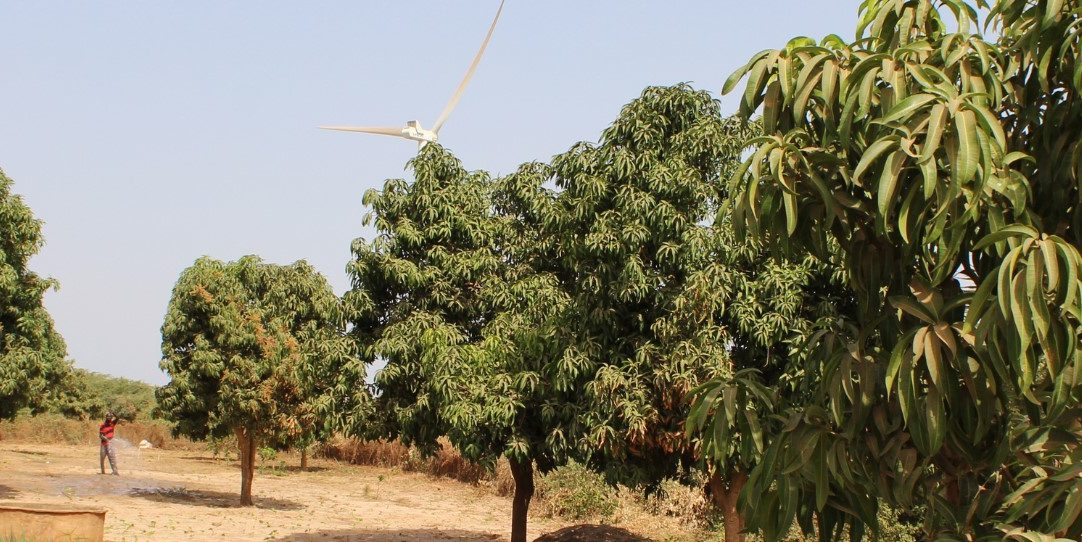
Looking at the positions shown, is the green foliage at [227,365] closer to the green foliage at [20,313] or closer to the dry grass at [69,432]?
the green foliage at [20,313]

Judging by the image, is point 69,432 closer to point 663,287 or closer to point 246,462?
point 246,462

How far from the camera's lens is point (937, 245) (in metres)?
6.28

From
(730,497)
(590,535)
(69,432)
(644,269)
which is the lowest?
(590,535)

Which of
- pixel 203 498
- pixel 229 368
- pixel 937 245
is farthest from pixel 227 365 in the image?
pixel 937 245

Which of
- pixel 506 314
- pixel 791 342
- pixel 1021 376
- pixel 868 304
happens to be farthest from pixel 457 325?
pixel 1021 376

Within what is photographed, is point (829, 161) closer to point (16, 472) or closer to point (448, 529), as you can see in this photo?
point (448, 529)

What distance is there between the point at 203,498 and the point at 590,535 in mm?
14784

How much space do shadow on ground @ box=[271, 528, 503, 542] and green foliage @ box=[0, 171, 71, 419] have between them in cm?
693

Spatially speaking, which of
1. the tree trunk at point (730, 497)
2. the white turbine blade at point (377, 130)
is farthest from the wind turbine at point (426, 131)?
the tree trunk at point (730, 497)

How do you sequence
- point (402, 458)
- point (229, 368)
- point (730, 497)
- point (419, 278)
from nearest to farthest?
point (730, 497)
point (419, 278)
point (229, 368)
point (402, 458)

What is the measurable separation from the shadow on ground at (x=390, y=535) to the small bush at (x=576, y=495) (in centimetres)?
311

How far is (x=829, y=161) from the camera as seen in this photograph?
6.16m

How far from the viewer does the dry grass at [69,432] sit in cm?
5025

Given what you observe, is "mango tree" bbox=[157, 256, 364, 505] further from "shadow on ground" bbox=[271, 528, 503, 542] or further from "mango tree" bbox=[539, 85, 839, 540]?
"mango tree" bbox=[539, 85, 839, 540]
